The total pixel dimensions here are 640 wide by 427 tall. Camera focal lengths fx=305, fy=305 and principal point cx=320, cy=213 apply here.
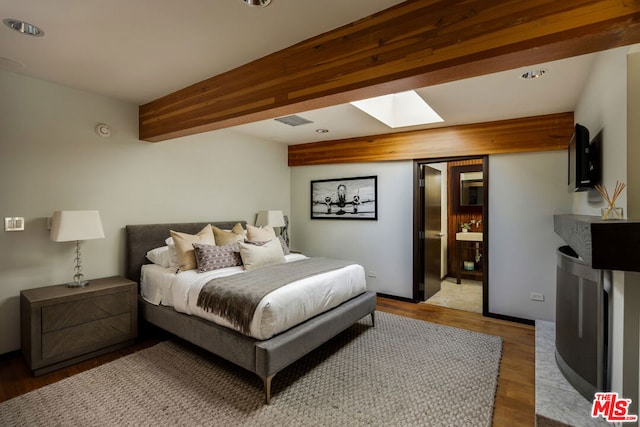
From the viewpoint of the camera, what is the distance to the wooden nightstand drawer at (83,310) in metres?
2.56

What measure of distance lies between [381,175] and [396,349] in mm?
2620

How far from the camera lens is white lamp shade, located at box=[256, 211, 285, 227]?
4750mm

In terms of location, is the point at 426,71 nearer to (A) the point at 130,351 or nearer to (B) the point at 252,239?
(B) the point at 252,239

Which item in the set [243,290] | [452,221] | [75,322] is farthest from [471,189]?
[75,322]

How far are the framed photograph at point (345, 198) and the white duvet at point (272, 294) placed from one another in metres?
1.59

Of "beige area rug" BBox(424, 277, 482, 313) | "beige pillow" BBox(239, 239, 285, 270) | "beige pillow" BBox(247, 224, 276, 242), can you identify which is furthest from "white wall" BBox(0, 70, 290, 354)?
"beige area rug" BBox(424, 277, 482, 313)

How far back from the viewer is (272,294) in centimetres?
240

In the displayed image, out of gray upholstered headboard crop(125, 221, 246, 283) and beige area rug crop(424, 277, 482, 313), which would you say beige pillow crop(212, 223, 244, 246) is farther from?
beige area rug crop(424, 277, 482, 313)

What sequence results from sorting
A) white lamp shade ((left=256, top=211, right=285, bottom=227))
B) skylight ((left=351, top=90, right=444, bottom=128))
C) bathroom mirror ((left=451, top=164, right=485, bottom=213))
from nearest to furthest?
skylight ((left=351, top=90, right=444, bottom=128))
white lamp shade ((left=256, top=211, right=285, bottom=227))
bathroom mirror ((left=451, top=164, right=485, bottom=213))

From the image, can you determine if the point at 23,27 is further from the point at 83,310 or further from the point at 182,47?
the point at 83,310

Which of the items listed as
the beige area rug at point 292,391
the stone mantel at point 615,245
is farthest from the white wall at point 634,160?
the beige area rug at point 292,391

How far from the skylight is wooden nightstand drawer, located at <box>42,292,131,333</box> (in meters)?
3.37

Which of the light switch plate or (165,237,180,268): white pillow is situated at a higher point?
the light switch plate

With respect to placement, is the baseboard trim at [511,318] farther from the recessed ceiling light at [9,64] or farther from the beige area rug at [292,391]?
the recessed ceiling light at [9,64]
